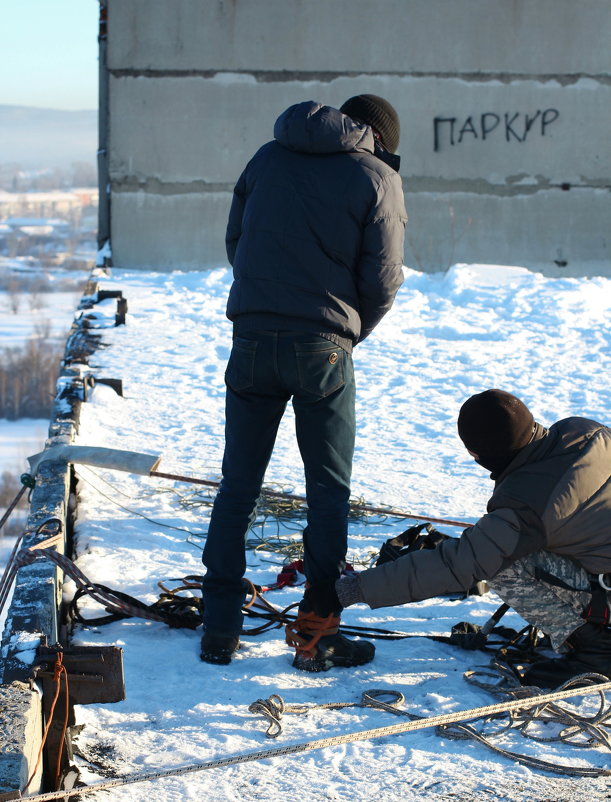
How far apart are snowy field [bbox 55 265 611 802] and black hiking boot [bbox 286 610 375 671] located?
4 cm

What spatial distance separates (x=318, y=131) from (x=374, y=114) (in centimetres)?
30

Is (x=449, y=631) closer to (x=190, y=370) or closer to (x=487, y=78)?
(x=190, y=370)

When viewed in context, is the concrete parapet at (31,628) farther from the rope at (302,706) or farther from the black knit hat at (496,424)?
the black knit hat at (496,424)

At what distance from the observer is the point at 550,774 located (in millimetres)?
2801

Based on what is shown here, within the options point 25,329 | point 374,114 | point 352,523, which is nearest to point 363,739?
point 374,114

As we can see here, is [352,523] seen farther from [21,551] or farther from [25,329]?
[25,329]

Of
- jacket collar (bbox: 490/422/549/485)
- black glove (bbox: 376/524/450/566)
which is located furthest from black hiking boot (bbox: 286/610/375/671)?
jacket collar (bbox: 490/422/549/485)

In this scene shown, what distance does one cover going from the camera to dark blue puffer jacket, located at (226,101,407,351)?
3.28 meters

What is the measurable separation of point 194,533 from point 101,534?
449mm

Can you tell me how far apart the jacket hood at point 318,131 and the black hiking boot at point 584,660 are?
5.84ft

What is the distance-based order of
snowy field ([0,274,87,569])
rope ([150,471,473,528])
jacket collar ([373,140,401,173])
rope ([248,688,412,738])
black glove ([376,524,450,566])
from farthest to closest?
snowy field ([0,274,87,569])
rope ([150,471,473,528])
black glove ([376,524,450,566])
jacket collar ([373,140,401,173])
rope ([248,688,412,738])

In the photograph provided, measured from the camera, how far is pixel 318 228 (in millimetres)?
3287

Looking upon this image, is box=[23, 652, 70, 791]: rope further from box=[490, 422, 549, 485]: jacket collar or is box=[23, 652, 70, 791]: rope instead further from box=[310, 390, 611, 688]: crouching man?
box=[490, 422, 549, 485]: jacket collar

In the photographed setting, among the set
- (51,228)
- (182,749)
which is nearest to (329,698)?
(182,749)
